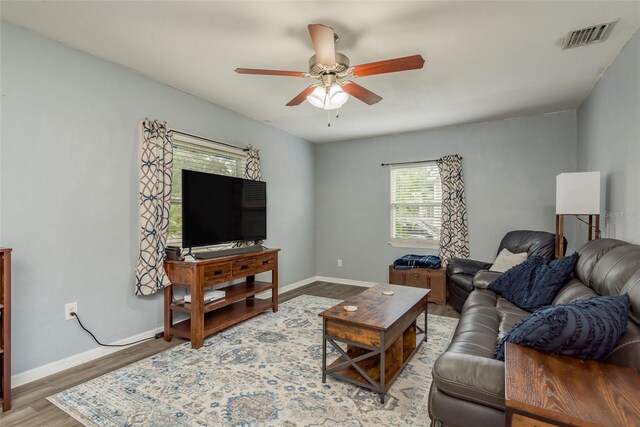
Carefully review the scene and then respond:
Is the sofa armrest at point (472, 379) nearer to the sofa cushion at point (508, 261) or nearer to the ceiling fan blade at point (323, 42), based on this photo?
the ceiling fan blade at point (323, 42)

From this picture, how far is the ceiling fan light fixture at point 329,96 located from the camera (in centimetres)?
235

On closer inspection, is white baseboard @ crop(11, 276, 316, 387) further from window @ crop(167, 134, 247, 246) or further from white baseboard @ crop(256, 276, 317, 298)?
white baseboard @ crop(256, 276, 317, 298)

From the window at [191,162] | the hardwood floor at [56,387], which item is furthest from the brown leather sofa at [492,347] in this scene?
the window at [191,162]

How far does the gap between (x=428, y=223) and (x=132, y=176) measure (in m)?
3.91

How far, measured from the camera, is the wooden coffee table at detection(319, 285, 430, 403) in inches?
78.7

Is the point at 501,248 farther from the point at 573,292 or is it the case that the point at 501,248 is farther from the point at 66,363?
the point at 66,363

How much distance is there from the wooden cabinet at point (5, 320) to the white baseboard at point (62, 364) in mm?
298

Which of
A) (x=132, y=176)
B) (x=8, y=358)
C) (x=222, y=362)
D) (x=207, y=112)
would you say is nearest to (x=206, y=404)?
(x=222, y=362)

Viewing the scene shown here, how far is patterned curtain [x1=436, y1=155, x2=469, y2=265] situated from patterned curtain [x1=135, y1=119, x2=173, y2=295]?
356 centimetres

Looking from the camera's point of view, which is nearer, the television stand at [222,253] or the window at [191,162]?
the television stand at [222,253]

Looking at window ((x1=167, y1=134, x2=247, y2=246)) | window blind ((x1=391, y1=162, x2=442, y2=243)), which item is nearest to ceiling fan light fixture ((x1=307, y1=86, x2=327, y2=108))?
window ((x1=167, y1=134, x2=247, y2=246))

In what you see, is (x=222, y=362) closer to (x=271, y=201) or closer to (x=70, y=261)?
(x=70, y=261)

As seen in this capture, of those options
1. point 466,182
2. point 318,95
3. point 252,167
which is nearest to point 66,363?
point 252,167

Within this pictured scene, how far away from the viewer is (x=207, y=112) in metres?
3.62
